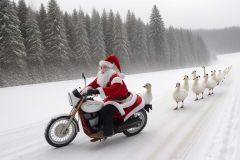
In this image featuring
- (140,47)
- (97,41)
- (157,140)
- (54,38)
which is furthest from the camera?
(140,47)

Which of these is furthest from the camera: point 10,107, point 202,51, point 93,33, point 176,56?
point 202,51

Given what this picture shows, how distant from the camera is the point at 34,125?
820 cm

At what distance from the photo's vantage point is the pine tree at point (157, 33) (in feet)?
199

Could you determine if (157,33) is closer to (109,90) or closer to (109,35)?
(109,35)

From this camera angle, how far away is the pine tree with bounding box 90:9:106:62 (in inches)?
2055

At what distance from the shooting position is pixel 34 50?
4031cm

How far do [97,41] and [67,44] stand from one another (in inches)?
335

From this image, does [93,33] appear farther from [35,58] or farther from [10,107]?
[10,107]

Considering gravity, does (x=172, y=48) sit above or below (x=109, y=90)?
above

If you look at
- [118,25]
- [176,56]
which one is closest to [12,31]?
[118,25]

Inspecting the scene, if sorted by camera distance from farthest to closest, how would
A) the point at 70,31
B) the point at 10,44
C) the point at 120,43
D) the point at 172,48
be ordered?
the point at 172,48 < the point at 120,43 < the point at 70,31 < the point at 10,44

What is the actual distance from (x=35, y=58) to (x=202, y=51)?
269 ft

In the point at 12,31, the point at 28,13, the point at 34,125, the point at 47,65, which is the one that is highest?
the point at 28,13

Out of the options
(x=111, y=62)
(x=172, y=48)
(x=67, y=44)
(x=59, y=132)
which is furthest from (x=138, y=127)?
(x=172, y=48)
